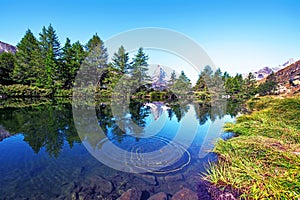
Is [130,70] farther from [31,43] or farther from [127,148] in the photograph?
[127,148]

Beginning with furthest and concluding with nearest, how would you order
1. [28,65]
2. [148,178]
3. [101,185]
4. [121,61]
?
[121,61], [28,65], [148,178], [101,185]

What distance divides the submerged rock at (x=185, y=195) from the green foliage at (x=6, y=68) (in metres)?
34.9

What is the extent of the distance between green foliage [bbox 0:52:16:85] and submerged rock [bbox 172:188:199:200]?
3492cm

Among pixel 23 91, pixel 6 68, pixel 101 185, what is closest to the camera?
pixel 101 185

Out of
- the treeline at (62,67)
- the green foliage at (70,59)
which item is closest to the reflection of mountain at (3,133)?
the treeline at (62,67)

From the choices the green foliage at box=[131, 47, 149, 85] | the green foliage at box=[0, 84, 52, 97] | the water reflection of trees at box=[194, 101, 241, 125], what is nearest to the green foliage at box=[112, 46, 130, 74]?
the green foliage at box=[131, 47, 149, 85]

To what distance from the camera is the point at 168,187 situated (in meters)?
3.35

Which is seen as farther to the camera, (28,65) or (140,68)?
(140,68)

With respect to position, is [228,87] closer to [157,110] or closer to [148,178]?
→ [157,110]

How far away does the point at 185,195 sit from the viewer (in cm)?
297

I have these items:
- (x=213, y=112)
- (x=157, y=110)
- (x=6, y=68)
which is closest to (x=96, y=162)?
(x=157, y=110)

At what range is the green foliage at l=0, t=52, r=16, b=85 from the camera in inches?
1050

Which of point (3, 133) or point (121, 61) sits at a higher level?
point (121, 61)

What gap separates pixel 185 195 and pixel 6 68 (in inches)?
1430
